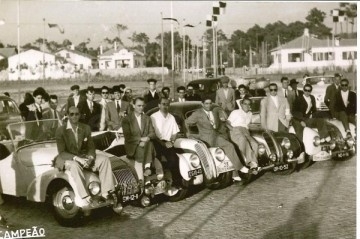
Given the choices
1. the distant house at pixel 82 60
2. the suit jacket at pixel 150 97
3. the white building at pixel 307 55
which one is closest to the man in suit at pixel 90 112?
the suit jacket at pixel 150 97

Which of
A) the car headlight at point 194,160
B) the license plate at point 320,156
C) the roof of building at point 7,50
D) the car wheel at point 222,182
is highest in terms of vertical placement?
the roof of building at point 7,50

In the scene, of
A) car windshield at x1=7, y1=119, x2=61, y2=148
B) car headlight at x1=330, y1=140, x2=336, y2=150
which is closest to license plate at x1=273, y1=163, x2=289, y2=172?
car headlight at x1=330, y1=140, x2=336, y2=150

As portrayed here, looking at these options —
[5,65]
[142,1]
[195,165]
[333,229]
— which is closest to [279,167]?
[195,165]

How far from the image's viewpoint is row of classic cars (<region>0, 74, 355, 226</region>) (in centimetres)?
550

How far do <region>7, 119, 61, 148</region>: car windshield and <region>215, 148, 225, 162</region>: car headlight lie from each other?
2.19 metres

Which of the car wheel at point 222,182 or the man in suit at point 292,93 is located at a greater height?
the man in suit at point 292,93

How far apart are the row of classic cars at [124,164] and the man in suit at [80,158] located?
77mm

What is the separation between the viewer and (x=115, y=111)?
8.19 metres

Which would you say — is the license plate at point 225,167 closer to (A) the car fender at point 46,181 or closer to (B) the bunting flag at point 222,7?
(A) the car fender at point 46,181

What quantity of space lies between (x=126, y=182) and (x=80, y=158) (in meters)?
0.64

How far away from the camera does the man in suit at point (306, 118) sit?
27.6 feet

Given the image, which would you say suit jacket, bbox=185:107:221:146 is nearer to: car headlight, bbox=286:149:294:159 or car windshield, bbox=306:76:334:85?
car headlight, bbox=286:149:294:159

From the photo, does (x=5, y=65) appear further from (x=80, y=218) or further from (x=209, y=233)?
(x=209, y=233)

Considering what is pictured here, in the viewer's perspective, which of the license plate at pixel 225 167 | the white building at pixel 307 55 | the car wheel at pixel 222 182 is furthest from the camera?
the white building at pixel 307 55
